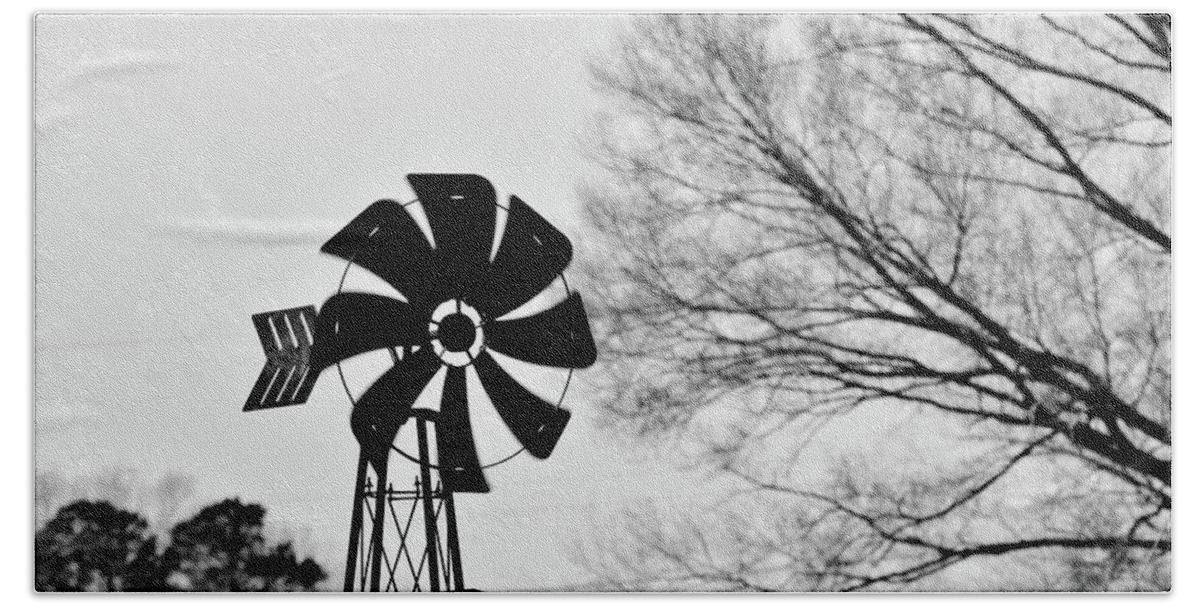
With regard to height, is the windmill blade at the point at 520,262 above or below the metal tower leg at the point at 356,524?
above

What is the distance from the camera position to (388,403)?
5492 millimetres

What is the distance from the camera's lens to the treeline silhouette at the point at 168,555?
552 centimetres

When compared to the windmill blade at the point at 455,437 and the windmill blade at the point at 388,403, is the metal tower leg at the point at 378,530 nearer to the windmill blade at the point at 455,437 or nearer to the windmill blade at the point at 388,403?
the windmill blade at the point at 388,403

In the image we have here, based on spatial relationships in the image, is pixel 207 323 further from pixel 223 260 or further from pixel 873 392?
pixel 873 392

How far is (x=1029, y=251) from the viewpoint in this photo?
555 centimetres

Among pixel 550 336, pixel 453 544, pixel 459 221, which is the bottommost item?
pixel 453 544

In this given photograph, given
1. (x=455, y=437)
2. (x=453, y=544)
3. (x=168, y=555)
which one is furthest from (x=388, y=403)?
(x=168, y=555)

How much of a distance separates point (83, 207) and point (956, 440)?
2875 millimetres

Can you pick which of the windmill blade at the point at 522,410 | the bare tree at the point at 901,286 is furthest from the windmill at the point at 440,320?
the bare tree at the point at 901,286

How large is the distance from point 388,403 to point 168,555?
2.81 ft

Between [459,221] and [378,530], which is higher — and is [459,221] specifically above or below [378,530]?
above

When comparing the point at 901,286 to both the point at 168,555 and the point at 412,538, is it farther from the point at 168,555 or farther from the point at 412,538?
the point at 168,555

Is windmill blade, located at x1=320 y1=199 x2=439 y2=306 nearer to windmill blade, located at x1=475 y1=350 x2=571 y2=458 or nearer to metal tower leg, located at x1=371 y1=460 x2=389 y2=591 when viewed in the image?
windmill blade, located at x1=475 y1=350 x2=571 y2=458

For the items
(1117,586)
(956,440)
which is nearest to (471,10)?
(956,440)
